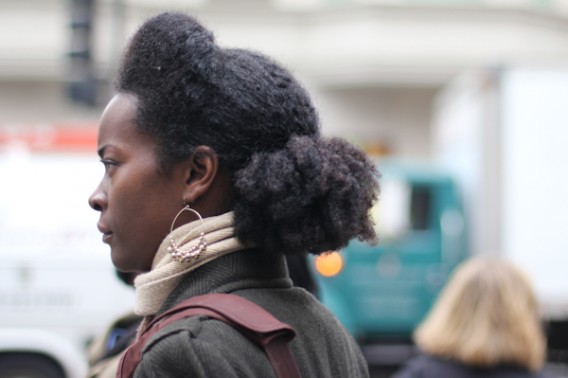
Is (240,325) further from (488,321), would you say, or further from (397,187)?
(397,187)

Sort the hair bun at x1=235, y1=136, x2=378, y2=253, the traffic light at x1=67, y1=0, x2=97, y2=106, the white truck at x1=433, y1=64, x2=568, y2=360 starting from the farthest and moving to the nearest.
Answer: the traffic light at x1=67, y1=0, x2=97, y2=106
the white truck at x1=433, y1=64, x2=568, y2=360
the hair bun at x1=235, y1=136, x2=378, y2=253

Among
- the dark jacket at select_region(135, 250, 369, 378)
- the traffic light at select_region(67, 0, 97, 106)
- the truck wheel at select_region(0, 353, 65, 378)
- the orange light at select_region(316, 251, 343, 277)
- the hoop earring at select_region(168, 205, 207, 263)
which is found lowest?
the truck wheel at select_region(0, 353, 65, 378)

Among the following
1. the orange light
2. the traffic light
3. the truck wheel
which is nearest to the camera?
the truck wheel

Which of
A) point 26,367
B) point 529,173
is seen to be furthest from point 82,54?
point 529,173

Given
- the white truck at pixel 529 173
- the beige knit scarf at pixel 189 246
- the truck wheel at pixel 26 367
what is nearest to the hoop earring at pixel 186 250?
the beige knit scarf at pixel 189 246

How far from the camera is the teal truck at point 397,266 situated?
9922 millimetres

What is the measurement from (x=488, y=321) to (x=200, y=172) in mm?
2346

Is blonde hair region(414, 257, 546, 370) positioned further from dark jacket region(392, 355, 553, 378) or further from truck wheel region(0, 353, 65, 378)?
truck wheel region(0, 353, 65, 378)

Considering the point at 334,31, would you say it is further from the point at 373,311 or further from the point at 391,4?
the point at 373,311

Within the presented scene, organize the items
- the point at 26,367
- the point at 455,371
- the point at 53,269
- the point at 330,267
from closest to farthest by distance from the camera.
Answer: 1. the point at 455,371
2. the point at 26,367
3. the point at 53,269
4. the point at 330,267

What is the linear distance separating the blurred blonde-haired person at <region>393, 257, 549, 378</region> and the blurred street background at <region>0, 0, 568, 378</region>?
3.69 feet

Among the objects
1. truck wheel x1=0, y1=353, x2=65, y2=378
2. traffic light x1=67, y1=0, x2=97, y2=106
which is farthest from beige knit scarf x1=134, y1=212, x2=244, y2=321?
traffic light x1=67, y1=0, x2=97, y2=106

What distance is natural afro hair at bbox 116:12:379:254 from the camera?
5.53 ft

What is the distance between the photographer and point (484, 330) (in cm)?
377
